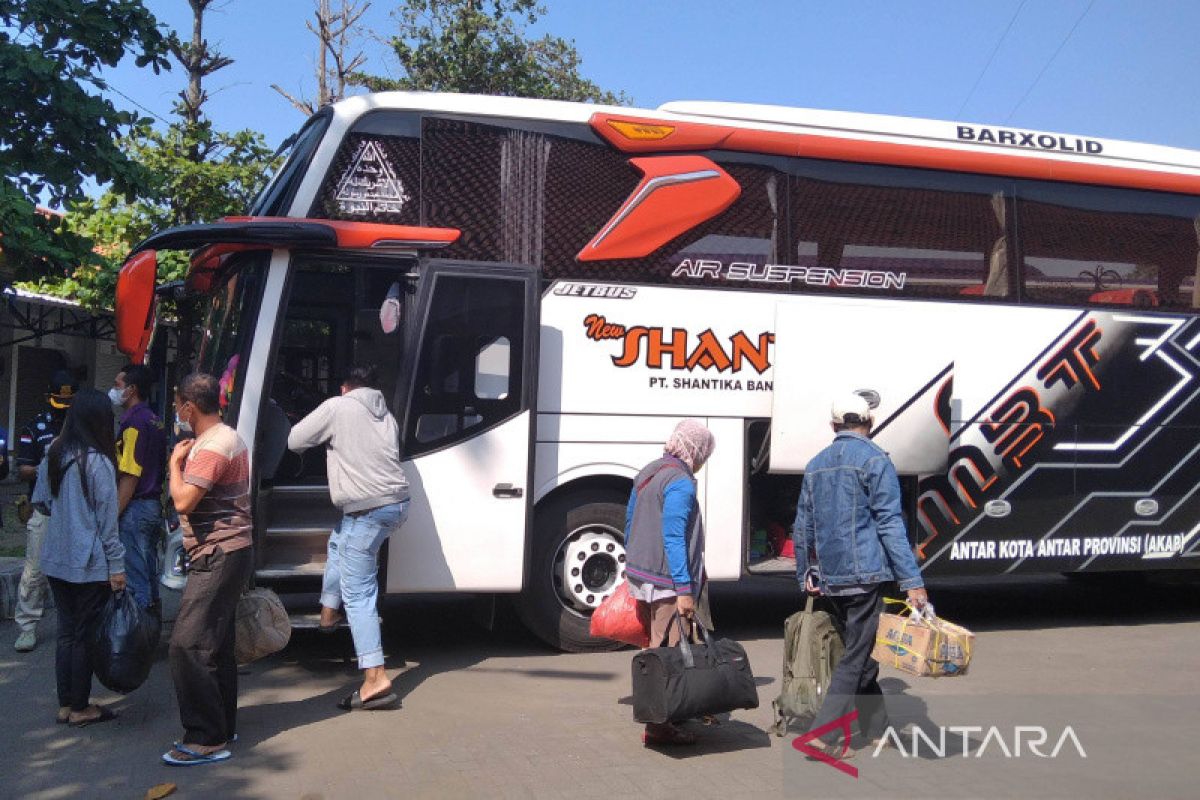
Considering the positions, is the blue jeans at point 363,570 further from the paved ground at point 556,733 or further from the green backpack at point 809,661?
the green backpack at point 809,661

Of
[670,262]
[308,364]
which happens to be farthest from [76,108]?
[670,262]

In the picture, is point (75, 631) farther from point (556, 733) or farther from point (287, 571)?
point (556, 733)

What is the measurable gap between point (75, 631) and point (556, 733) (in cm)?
263

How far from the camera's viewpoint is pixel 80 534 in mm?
6008

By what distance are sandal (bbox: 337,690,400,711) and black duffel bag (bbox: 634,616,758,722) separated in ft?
5.67

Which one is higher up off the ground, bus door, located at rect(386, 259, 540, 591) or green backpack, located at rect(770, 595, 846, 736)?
bus door, located at rect(386, 259, 540, 591)

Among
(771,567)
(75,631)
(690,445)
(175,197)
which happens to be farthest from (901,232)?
(175,197)

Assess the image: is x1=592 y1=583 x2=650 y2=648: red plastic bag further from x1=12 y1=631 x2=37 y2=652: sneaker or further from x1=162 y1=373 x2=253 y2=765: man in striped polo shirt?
x1=12 y1=631 x2=37 y2=652: sneaker

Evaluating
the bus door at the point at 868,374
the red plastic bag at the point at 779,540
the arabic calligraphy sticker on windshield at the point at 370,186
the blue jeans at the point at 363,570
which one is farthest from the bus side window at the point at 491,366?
the red plastic bag at the point at 779,540

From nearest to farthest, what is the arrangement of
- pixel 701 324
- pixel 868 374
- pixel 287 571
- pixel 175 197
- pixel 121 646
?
pixel 121 646 < pixel 287 571 < pixel 701 324 < pixel 868 374 < pixel 175 197

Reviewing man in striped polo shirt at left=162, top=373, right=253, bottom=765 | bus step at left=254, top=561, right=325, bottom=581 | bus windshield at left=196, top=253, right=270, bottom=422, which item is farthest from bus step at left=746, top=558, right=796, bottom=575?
man in striped polo shirt at left=162, top=373, right=253, bottom=765

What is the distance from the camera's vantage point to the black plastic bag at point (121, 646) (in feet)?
19.9

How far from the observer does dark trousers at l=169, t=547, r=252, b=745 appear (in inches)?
222

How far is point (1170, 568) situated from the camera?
1012cm
